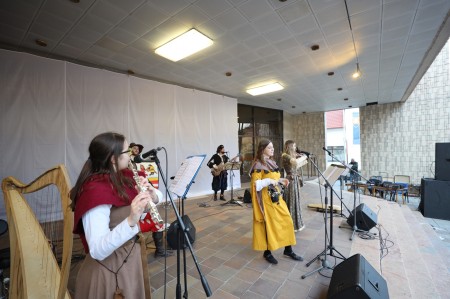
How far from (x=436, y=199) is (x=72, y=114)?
908 centimetres

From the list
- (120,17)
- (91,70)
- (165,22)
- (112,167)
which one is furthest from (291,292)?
(91,70)

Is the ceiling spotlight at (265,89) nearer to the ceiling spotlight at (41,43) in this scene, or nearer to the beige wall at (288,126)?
the beige wall at (288,126)

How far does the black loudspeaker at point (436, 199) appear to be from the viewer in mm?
5336

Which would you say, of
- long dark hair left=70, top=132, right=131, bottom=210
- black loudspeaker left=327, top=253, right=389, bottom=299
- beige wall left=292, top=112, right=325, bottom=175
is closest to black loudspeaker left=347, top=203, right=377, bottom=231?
black loudspeaker left=327, top=253, right=389, bottom=299

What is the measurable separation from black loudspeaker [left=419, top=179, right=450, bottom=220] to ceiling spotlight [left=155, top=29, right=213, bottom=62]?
6.62 m

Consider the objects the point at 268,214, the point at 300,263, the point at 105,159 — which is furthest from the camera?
the point at 300,263

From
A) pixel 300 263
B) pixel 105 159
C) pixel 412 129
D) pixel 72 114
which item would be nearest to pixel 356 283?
pixel 300 263

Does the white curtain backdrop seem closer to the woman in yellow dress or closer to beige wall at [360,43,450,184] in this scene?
the woman in yellow dress

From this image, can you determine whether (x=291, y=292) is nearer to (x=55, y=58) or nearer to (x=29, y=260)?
(x=29, y=260)

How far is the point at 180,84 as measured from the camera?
6.43 metres

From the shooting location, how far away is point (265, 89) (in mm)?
7043

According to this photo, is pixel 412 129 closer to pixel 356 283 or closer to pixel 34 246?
pixel 356 283

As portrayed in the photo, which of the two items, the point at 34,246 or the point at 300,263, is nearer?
the point at 34,246

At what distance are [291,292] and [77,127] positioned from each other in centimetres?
500
